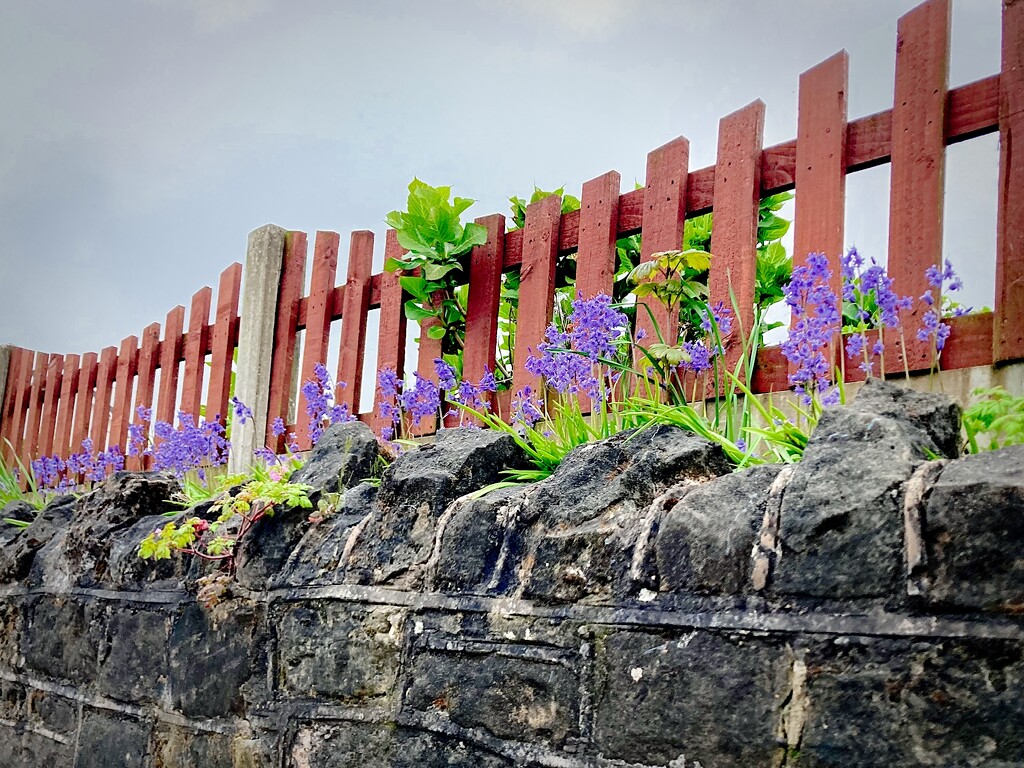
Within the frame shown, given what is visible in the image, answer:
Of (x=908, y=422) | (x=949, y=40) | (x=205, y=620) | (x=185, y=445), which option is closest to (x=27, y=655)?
(x=185, y=445)

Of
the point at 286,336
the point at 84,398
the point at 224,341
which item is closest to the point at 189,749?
the point at 286,336

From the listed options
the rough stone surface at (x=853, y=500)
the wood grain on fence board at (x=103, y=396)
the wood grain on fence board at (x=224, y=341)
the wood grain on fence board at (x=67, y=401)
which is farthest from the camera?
the wood grain on fence board at (x=67, y=401)

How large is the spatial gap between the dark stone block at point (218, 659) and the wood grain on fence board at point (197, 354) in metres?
3.22

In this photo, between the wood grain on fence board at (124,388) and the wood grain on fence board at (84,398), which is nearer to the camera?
the wood grain on fence board at (124,388)

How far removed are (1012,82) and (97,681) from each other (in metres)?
3.22

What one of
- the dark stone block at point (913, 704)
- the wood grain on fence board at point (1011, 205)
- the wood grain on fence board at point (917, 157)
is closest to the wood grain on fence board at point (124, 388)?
the wood grain on fence board at point (917, 157)

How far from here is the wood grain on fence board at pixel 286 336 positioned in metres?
4.95

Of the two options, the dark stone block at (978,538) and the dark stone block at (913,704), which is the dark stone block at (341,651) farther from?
the dark stone block at (978,538)

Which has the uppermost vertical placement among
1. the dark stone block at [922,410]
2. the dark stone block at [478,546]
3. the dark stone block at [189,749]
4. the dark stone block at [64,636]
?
the dark stone block at [922,410]

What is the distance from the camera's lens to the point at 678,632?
1574 mm

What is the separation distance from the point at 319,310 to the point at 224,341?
3.19ft

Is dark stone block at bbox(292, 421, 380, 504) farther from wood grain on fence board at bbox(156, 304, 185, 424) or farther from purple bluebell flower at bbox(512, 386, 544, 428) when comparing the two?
wood grain on fence board at bbox(156, 304, 185, 424)

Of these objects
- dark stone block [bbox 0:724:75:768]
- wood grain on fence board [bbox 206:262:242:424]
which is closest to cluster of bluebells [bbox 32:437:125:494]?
wood grain on fence board [bbox 206:262:242:424]

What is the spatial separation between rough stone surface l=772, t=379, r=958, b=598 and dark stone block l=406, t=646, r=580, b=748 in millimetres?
487
